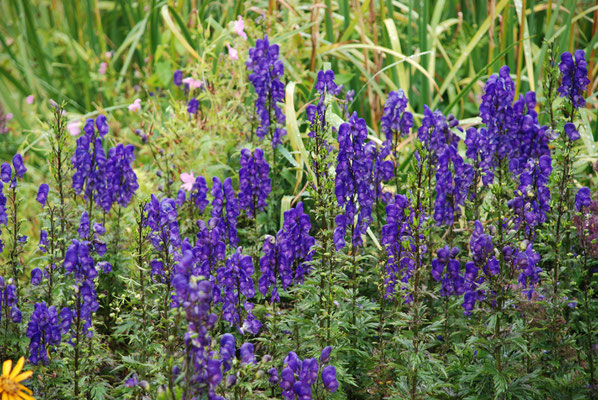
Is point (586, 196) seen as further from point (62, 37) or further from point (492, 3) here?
point (62, 37)

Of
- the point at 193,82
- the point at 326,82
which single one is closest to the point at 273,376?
the point at 326,82

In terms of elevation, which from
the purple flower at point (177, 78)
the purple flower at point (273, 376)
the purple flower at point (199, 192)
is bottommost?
the purple flower at point (273, 376)

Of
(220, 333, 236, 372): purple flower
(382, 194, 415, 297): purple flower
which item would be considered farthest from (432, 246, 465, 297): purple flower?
(220, 333, 236, 372): purple flower

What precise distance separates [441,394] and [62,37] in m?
6.94

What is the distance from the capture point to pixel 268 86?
179 inches

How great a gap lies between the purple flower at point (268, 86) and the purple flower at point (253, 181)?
1.98ft

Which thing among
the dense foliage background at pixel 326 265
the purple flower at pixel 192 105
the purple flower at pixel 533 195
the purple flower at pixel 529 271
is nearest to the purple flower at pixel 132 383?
the dense foliage background at pixel 326 265

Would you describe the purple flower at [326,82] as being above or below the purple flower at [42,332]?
above

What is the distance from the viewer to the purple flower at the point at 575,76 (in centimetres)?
366

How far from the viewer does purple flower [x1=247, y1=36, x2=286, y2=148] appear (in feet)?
14.8

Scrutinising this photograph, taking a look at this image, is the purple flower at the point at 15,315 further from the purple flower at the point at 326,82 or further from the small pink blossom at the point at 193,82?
the small pink blossom at the point at 193,82

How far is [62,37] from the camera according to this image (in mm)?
8336

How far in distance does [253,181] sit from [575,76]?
195 cm

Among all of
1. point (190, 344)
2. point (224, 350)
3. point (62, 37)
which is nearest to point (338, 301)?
point (224, 350)
